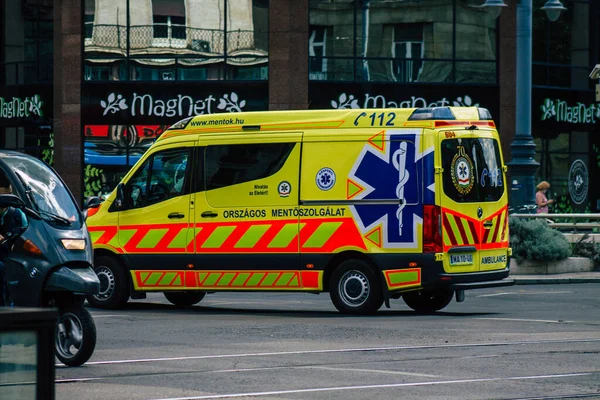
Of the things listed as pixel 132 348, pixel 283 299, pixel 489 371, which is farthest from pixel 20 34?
pixel 489 371

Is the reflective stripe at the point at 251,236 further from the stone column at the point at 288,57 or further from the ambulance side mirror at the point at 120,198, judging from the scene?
the stone column at the point at 288,57

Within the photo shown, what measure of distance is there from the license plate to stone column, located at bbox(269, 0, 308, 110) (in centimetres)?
Answer: 1668

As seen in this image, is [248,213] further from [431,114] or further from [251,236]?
[431,114]

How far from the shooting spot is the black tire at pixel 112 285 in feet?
51.2

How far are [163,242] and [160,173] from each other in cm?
85

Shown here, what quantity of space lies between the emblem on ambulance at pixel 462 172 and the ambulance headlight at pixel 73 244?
221 inches

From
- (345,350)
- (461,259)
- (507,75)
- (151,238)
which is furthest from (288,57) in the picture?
(345,350)

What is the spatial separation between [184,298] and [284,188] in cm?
266

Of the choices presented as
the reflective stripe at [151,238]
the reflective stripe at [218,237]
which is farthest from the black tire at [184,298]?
the reflective stripe at [218,237]

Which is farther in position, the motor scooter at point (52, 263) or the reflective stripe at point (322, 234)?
the reflective stripe at point (322, 234)

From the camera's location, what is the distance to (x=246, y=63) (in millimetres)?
31328

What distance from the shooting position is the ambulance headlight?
966cm

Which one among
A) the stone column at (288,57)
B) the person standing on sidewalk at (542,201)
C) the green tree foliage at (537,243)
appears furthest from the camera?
the stone column at (288,57)

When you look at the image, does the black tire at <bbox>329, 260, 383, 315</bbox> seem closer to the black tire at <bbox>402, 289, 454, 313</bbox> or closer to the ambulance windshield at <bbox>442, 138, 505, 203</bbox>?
the black tire at <bbox>402, 289, 454, 313</bbox>
